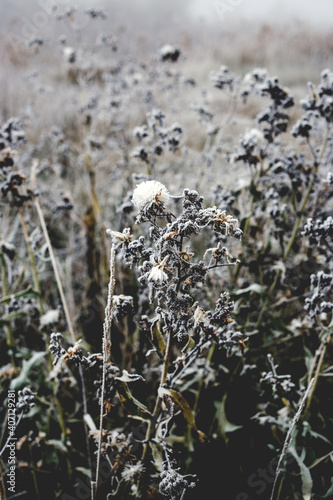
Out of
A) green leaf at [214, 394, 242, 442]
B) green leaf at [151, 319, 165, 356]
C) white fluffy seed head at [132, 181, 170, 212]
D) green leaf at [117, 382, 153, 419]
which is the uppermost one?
white fluffy seed head at [132, 181, 170, 212]

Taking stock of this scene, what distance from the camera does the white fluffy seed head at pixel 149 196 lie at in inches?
32.5

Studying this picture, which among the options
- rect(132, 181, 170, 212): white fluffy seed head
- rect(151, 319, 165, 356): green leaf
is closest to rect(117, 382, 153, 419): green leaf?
rect(151, 319, 165, 356): green leaf

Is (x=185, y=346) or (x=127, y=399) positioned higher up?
(x=185, y=346)

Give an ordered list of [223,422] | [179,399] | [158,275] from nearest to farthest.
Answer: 1. [158,275]
2. [179,399]
3. [223,422]

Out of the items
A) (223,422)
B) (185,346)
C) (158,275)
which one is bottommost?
(223,422)

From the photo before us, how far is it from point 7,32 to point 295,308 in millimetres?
15244

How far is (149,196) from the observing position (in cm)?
83

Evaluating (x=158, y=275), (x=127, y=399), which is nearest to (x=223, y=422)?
(x=127, y=399)

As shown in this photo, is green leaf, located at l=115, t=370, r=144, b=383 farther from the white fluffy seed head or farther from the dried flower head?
the white fluffy seed head

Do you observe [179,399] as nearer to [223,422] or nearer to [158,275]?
[158,275]

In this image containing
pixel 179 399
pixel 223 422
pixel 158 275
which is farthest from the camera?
pixel 223 422

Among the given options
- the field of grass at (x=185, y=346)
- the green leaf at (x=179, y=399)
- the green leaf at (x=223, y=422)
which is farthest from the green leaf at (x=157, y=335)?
the green leaf at (x=223, y=422)

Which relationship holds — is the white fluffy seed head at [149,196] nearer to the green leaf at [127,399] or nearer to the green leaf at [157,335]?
the green leaf at [157,335]

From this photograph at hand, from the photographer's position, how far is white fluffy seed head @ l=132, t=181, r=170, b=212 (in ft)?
2.71
